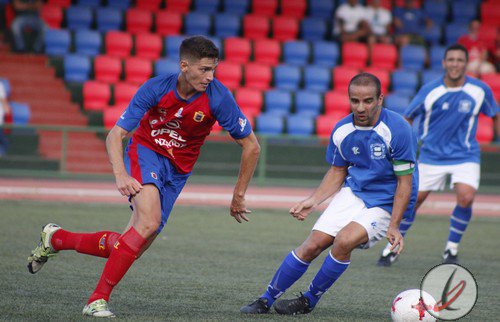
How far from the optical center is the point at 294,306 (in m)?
5.69

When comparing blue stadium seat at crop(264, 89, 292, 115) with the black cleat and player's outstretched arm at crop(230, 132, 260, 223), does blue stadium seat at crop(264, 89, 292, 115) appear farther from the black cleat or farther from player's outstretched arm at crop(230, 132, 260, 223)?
player's outstretched arm at crop(230, 132, 260, 223)

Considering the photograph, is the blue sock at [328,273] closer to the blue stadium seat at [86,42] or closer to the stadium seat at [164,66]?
the stadium seat at [164,66]

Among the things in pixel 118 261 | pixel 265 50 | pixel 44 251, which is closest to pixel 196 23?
pixel 265 50

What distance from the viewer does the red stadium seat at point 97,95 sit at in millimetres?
15555

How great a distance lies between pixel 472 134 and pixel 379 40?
1018 cm

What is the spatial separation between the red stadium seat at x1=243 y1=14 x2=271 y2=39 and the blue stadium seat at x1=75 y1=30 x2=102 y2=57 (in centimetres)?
334

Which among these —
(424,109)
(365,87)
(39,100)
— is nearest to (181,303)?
(365,87)

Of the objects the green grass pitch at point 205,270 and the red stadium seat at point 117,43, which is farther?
the red stadium seat at point 117,43

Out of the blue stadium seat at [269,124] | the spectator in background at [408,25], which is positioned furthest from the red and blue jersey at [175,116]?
the spectator in background at [408,25]

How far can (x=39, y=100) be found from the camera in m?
16.0

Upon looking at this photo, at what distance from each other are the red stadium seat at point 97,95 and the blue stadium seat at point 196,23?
2.94 metres

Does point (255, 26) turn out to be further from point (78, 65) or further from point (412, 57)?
point (78, 65)

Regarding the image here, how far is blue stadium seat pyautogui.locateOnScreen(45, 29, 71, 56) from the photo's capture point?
16.3 m

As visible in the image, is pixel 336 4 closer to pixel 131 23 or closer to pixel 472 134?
Result: pixel 131 23
